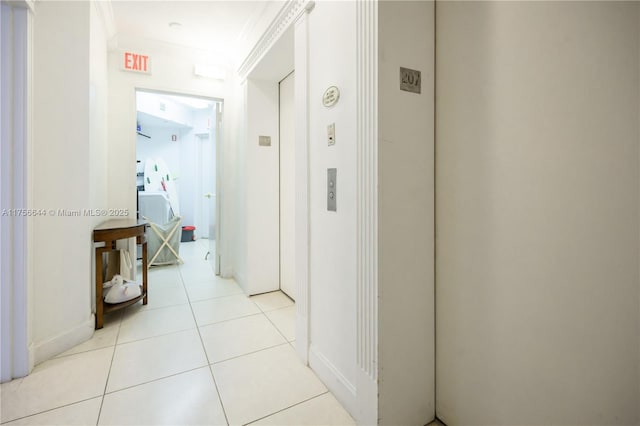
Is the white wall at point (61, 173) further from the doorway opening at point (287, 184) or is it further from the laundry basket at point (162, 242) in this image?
the laundry basket at point (162, 242)

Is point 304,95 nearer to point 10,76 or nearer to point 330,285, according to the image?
point 330,285

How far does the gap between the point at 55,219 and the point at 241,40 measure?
235cm

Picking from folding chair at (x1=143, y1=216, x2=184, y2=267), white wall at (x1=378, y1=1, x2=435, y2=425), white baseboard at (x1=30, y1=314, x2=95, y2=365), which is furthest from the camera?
folding chair at (x1=143, y1=216, x2=184, y2=267)

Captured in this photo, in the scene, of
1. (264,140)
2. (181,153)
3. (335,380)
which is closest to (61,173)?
(264,140)

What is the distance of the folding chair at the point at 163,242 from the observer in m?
3.96

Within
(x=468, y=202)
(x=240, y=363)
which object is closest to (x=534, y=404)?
(x=468, y=202)

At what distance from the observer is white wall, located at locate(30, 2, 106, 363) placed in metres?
1.69

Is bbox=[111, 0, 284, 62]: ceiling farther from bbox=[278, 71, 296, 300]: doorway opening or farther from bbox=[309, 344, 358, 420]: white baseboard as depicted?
bbox=[309, 344, 358, 420]: white baseboard

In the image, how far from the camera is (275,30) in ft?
7.09

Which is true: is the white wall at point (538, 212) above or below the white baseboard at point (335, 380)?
above

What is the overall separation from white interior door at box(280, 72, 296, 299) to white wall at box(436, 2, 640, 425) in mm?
1795

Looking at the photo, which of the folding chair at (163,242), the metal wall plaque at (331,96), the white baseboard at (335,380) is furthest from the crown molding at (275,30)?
the folding chair at (163,242)

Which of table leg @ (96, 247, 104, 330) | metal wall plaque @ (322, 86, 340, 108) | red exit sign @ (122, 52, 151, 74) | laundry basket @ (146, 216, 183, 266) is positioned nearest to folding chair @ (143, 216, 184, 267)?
laundry basket @ (146, 216, 183, 266)

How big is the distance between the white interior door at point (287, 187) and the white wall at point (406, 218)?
5.65ft
